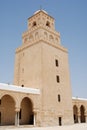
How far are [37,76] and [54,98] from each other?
3.83 m

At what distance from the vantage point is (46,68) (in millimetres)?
24516

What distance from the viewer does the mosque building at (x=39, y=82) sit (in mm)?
22062

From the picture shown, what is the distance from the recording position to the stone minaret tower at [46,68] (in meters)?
23.5

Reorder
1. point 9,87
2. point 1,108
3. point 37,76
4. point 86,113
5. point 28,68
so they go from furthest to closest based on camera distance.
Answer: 1. point 86,113
2. point 28,68
3. point 37,76
4. point 1,108
5. point 9,87

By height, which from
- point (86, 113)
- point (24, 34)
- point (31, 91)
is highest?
point (24, 34)

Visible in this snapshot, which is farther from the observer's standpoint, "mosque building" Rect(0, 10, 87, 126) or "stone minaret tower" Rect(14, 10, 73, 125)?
"stone minaret tower" Rect(14, 10, 73, 125)

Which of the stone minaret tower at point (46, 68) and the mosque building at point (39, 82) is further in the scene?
the stone minaret tower at point (46, 68)

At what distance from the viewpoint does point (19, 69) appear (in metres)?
27.9

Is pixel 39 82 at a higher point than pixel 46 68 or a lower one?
lower

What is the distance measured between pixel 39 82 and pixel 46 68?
222 cm

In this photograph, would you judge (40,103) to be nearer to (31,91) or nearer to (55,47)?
(31,91)

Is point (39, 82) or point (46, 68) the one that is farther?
point (46, 68)

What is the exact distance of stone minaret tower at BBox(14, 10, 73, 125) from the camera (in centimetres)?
2355

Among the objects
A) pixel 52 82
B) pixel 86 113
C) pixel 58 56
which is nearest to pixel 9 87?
pixel 52 82
